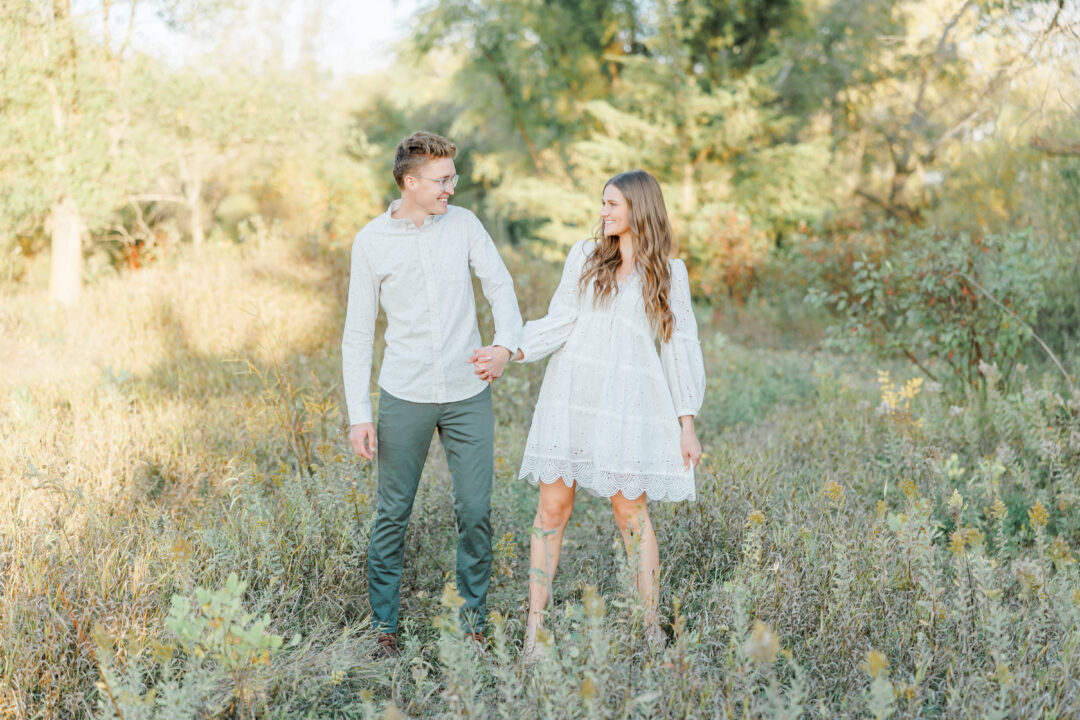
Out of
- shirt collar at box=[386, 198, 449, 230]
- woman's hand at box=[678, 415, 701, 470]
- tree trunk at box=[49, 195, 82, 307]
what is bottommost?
woman's hand at box=[678, 415, 701, 470]

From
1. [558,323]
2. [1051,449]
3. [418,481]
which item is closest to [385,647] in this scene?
[418,481]

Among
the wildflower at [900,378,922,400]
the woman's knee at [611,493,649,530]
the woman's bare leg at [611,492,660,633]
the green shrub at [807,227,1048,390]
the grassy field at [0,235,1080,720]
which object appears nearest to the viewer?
the grassy field at [0,235,1080,720]

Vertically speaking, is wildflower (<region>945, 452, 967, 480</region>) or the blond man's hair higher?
the blond man's hair

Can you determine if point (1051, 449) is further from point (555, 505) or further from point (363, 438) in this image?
point (363, 438)

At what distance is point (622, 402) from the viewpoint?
9.21 ft

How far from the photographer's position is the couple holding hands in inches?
111

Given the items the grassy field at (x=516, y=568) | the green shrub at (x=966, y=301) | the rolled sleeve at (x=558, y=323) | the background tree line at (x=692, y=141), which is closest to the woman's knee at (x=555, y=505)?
the grassy field at (x=516, y=568)

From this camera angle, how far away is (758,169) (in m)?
14.4

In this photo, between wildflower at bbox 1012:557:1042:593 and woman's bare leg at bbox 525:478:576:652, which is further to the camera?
woman's bare leg at bbox 525:478:576:652

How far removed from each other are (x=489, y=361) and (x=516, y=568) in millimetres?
1344

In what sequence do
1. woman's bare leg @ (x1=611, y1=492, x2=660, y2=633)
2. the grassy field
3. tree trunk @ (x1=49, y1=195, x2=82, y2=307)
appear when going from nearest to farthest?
the grassy field → woman's bare leg @ (x1=611, y1=492, x2=660, y2=633) → tree trunk @ (x1=49, y1=195, x2=82, y2=307)

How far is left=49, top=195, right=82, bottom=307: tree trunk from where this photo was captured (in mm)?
9281

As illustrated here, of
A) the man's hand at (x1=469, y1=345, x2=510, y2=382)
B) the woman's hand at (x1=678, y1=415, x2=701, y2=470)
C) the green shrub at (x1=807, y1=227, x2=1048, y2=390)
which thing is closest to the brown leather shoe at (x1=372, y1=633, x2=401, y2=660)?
the man's hand at (x1=469, y1=345, x2=510, y2=382)

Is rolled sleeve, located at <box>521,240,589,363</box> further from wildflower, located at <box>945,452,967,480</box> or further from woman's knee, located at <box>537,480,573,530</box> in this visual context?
wildflower, located at <box>945,452,967,480</box>
